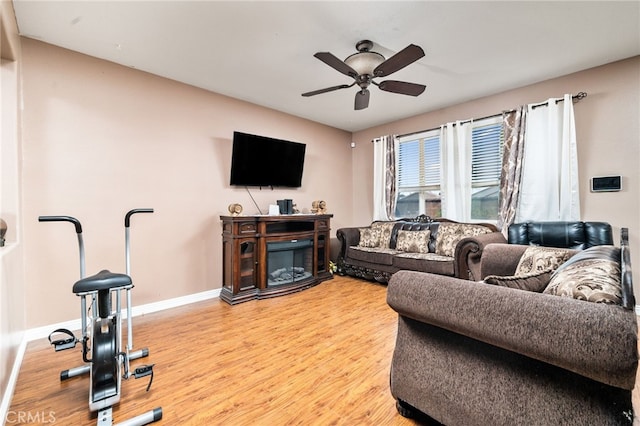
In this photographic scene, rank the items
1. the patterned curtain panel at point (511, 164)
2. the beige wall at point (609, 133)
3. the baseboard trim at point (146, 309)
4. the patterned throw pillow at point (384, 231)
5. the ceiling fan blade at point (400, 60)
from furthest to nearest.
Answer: the patterned throw pillow at point (384, 231) < the patterned curtain panel at point (511, 164) < the beige wall at point (609, 133) < the baseboard trim at point (146, 309) < the ceiling fan blade at point (400, 60)

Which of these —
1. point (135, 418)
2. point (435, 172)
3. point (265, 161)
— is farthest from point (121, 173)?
point (435, 172)

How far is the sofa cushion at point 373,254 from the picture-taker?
401cm

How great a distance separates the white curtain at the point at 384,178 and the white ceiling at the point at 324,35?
62.1 inches

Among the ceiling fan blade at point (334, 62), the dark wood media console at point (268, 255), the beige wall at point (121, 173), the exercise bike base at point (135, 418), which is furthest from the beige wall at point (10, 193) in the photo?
the ceiling fan blade at point (334, 62)

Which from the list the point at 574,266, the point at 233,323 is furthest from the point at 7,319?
the point at 574,266

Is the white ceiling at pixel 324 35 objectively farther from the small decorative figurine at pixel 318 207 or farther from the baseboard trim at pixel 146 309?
the baseboard trim at pixel 146 309

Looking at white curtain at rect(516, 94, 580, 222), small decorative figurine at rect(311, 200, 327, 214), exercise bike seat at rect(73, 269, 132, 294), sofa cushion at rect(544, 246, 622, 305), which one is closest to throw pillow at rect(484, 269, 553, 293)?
sofa cushion at rect(544, 246, 622, 305)

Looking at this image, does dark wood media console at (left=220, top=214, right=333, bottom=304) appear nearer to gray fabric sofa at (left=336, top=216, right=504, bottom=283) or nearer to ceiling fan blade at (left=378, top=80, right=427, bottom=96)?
gray fabric sofa at (left=336, top=216, right=504, bottom=283)

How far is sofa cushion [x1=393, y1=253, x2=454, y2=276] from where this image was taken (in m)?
3.49

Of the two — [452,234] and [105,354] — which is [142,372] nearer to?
[105,354]

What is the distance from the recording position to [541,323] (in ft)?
3.09

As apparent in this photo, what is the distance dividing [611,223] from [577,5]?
7.45 ft

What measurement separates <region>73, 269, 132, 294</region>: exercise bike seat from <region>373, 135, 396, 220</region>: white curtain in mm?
4096

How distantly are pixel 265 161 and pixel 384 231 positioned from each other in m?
2.20
